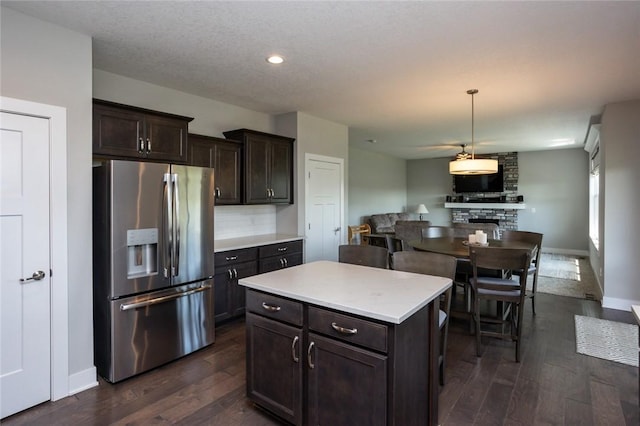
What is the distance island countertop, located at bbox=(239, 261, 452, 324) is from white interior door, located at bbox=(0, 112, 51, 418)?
153cm

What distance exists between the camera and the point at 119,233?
2.66m

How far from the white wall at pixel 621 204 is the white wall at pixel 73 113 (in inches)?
230

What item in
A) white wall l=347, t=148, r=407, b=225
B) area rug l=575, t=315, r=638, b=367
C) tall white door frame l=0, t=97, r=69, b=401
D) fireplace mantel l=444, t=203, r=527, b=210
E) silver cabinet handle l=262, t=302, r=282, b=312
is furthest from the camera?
fireplace mantel l=444, t=203, r=527, b=210

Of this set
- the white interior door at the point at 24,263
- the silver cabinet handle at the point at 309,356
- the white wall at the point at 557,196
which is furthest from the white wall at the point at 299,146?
the white wall at the point at 557,196

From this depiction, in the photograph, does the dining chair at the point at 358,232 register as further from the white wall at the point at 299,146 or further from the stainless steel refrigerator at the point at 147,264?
the stainless steel refrigerator at the point at 147,264

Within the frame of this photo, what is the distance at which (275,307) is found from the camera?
2041 mm

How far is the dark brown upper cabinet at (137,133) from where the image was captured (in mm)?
2834

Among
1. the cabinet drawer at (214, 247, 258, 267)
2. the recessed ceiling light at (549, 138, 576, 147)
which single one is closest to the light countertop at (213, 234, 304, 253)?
the cabinet drawer at (214, 247, 258, 267)

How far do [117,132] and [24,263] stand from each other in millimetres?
1223

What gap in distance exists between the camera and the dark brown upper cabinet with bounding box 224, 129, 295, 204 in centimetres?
429

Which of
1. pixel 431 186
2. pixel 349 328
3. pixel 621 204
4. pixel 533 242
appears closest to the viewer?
pixel 349 328

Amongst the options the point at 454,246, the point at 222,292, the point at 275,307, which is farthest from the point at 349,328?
the point at 454,246

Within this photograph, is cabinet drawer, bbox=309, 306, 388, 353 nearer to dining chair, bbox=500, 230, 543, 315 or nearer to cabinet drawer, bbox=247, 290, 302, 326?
cabinet drawer, bbox=247, 290, 302, 326

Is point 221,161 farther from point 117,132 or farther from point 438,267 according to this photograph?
point 438,267
